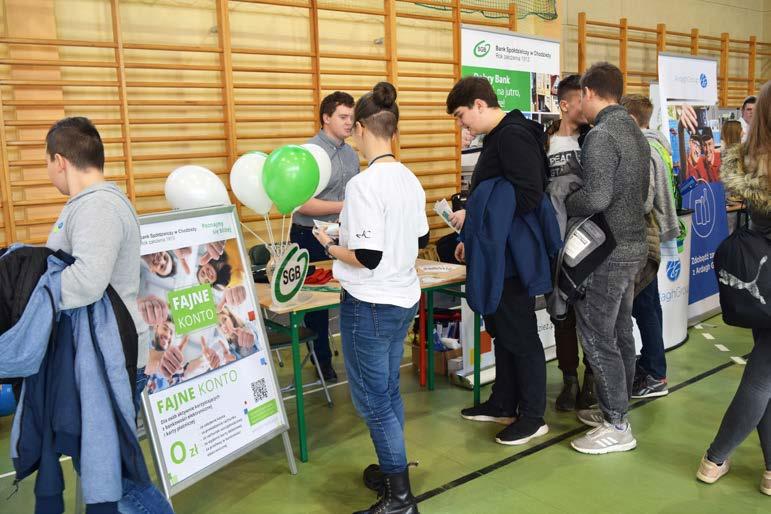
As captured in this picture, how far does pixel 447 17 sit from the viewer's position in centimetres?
557

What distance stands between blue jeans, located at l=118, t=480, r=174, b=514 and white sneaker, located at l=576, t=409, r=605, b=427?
1.96 meters

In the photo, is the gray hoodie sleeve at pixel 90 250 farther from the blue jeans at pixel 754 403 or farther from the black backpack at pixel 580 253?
the blue jeans at pixel 754 403

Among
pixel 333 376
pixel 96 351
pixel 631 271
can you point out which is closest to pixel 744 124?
pixel 631 271

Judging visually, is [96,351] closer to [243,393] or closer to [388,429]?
[243,393]

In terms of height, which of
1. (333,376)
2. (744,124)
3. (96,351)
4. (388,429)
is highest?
(744,124)

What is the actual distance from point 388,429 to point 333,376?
5.45 ft

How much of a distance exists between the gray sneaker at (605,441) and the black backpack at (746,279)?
776 millimetres

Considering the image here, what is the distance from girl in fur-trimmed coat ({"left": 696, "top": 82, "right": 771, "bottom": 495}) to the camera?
7.16 feet

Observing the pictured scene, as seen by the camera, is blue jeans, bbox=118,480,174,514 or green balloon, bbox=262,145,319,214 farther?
green balloon, bbox=262,145,319,214

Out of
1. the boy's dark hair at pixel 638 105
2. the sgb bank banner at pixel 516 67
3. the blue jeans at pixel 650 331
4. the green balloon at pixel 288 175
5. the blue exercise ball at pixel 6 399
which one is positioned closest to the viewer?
the green balloon at pixel 288 175

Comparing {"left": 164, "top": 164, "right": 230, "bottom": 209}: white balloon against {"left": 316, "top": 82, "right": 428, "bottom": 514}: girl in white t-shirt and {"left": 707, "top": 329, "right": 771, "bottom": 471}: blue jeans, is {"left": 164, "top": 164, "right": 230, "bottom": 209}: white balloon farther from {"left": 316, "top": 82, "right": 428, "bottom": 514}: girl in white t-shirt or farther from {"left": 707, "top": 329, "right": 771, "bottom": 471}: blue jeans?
{"left": 707, "top": 329, "right": 771, "bottom": 471}: blue jeans

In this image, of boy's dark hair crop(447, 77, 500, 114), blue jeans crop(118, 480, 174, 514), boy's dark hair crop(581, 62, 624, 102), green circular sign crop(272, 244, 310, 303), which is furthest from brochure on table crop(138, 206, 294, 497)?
boy's dark hair crop(581, 62, 624, 102)

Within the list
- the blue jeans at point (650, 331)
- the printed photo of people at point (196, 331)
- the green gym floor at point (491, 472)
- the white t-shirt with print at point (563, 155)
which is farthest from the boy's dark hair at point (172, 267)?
the blue jeans at point (650, 331)

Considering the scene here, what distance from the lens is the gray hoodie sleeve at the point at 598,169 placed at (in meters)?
2.62
